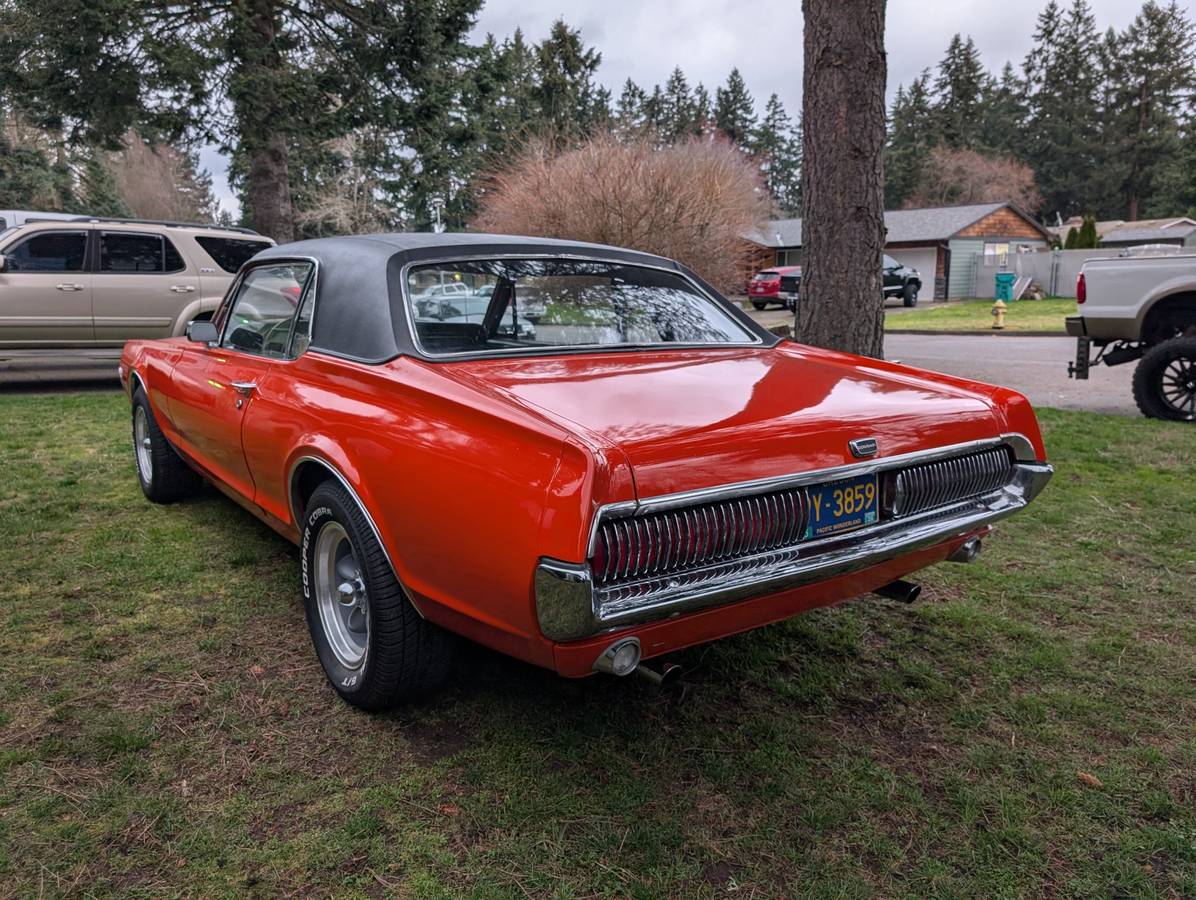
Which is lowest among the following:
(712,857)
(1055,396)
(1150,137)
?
(712,857)

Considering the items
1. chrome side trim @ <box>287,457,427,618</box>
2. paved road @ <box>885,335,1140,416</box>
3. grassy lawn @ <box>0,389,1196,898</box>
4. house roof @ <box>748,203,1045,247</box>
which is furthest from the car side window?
house roof @ <box>748,203,1045,247</box>

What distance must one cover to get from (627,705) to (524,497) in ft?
3.86

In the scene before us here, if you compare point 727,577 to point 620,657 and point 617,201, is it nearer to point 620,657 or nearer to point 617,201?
point 620,657

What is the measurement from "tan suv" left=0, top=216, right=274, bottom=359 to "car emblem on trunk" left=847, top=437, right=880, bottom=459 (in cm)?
865

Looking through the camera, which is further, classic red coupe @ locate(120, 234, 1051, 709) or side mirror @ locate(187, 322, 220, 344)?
side mirror @ locate(187, 322, 220, 344)

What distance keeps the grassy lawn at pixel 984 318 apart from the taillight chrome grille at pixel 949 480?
1747 cm

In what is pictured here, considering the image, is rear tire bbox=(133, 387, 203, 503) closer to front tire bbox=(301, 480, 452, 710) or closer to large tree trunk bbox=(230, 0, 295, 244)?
front tire bbox=(301, 480, 452, 710)

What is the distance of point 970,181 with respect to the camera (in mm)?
54031

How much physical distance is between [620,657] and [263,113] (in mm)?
15043

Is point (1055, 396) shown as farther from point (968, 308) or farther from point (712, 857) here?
point (968, 308)

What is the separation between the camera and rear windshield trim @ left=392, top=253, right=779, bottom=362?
2.88m

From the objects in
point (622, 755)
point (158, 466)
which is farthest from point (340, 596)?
point (158, 466)

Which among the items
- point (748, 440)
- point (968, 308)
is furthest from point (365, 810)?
point (968, 308)

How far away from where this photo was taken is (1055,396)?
31.2 ft
